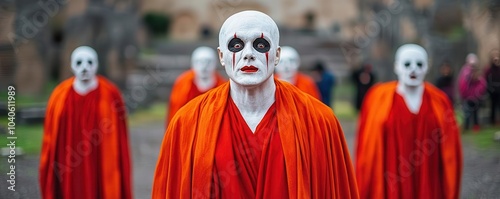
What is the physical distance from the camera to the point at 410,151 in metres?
9.52

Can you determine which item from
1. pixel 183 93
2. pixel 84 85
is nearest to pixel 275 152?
pixel 84 85

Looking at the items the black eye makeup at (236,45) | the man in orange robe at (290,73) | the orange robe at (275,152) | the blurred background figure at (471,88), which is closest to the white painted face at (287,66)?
the man in orange robe at (290,73)

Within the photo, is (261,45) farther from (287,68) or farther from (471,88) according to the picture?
(471,88)

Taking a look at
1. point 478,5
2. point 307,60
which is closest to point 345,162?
point 478,5

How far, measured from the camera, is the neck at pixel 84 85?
10141 mm

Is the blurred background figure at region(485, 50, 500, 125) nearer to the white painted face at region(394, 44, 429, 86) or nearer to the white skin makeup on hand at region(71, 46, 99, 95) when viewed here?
the white painted face at region(394, 44, 429, 86)

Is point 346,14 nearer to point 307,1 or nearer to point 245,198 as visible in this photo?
point 307,1

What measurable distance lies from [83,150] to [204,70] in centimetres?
336

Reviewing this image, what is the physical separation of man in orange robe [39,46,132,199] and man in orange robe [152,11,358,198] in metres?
4.11

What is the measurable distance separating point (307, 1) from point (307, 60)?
13.0m

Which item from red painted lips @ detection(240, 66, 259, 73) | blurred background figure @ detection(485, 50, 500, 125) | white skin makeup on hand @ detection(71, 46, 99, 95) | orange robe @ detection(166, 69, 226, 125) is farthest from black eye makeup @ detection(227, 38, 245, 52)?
blurred background figure @ detection(485, 50, 500, 125)

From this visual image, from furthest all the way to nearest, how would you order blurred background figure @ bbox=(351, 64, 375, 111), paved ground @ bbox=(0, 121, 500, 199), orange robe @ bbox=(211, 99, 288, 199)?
blurred background figure @ bbox=(351, 64, 375, 111)
paved ground @ bbox=(0, 121, 500, 199)
orange robe @ bbox=(211, 99, 288, 199)

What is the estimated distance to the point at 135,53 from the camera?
33.8m

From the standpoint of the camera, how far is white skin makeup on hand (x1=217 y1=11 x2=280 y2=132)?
578cm
